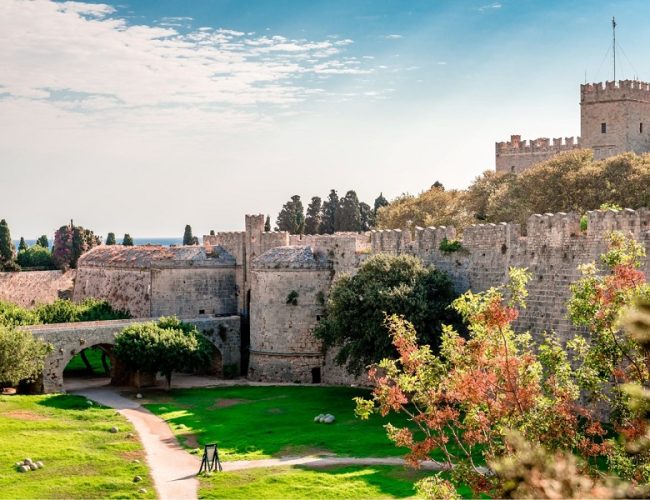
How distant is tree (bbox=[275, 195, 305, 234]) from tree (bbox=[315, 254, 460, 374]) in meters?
34.0

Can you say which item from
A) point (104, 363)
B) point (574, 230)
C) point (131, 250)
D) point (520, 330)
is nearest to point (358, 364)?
point (520, 330)

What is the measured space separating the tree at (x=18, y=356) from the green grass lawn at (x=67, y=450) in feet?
3.10

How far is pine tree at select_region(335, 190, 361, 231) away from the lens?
234 ft

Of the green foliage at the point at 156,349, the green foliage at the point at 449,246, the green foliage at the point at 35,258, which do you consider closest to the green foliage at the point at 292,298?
the green foliage at the point at 156,349

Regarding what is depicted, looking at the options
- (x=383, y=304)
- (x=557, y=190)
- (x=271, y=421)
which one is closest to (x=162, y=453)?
(x=271, y=421)

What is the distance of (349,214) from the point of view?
71500 mm

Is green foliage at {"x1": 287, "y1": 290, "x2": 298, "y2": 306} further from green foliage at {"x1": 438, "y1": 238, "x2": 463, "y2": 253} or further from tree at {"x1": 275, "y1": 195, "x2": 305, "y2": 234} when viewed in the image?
tree at {"x1": 275, "y1": 195, "x2": 305, "y2": 234}

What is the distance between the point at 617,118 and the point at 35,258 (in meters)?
53.1

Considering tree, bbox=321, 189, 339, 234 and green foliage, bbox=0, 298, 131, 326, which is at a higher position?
tree, bbox=321, 189, 339, 234

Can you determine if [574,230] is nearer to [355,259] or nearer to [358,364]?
[358,364]

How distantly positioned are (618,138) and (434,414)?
44475 mm

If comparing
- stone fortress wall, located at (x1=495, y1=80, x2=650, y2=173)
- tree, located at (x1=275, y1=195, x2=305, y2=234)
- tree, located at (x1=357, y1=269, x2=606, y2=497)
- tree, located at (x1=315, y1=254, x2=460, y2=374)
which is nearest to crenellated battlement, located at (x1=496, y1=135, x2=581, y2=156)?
stone fortress wall, located at (x1=495, y1=80, x2=650, y2=173)

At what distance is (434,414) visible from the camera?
630 inches

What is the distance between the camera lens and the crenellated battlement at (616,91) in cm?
5588
